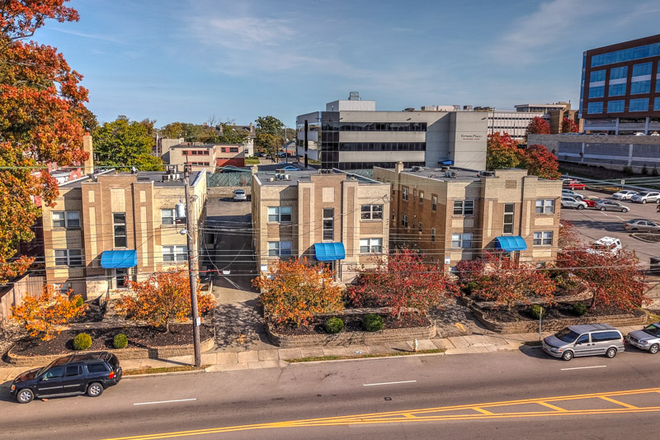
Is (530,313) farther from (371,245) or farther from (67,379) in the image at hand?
(67,379)

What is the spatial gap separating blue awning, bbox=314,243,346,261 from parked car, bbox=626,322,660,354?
1936 centimetres

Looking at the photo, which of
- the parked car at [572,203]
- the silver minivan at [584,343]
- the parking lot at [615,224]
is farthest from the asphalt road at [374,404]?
the parked car at [572,203]

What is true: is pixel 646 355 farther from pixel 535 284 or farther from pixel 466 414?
pixel 466 414

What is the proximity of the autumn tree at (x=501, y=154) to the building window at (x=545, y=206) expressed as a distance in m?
47.5

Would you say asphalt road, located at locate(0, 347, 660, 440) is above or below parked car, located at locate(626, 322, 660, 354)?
below

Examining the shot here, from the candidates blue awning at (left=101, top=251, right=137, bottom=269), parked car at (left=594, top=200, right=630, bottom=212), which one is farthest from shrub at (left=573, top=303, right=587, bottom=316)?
parked car at (left=594, top=200, right=630, bottom=212)

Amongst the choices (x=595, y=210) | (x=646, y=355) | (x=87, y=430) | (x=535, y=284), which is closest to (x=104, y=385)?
(x=87, y=430)

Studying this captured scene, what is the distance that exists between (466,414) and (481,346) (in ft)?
29.7

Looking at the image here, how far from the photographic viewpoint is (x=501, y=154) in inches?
3519

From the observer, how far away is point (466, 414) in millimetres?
22531

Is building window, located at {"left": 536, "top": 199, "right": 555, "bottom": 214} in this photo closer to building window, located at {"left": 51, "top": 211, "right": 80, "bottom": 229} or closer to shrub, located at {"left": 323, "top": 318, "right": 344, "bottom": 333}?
shrub, located at {"left": 323, "top": 318, "right": 344, "bottom": 333}

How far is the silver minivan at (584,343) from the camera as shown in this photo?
2914 cm

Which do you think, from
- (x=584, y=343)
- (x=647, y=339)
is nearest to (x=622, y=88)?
(x=647, y=339)

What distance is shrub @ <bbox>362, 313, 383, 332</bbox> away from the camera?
3142 cm
